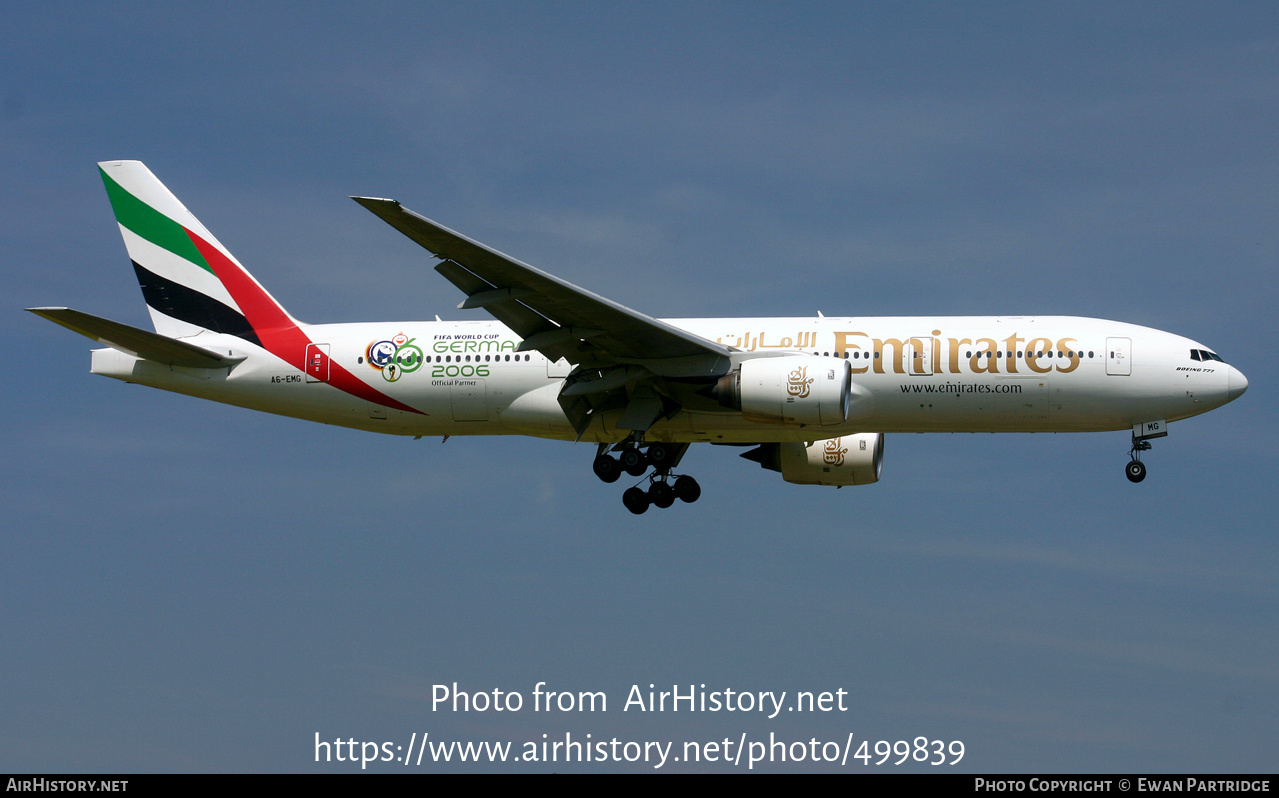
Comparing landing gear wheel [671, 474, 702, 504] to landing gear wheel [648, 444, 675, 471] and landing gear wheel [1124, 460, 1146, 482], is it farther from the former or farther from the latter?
landing gear wheel [1124, 460, 1146, 482]

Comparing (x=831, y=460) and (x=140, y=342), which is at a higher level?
(x=140, y=342)

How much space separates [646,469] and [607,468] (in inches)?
35.3

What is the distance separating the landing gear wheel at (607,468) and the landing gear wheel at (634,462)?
20 cm

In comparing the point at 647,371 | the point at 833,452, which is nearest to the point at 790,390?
the point at 647,371

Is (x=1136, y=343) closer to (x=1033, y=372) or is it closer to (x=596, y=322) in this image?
(x=1033, y=372)

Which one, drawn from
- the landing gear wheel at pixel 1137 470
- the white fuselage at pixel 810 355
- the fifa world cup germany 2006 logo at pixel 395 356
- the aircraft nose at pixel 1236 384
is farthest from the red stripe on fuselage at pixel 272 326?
the aircraft nose at pixel 1236 384

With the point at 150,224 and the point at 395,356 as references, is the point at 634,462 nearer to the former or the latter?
the point at 395,356

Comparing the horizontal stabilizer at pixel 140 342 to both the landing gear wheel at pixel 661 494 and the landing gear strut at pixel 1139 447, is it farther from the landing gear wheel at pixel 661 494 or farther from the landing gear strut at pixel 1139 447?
the landing gear strut at pixel 1139 447

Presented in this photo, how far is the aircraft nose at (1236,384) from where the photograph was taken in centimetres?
2900

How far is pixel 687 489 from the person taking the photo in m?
32.9

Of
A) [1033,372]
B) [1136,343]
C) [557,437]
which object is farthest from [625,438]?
[1136,343]

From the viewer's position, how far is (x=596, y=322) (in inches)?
1123

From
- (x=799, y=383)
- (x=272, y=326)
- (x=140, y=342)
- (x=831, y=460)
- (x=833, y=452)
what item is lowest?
(x=831, y=460)

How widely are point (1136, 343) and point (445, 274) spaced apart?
14.5 m
